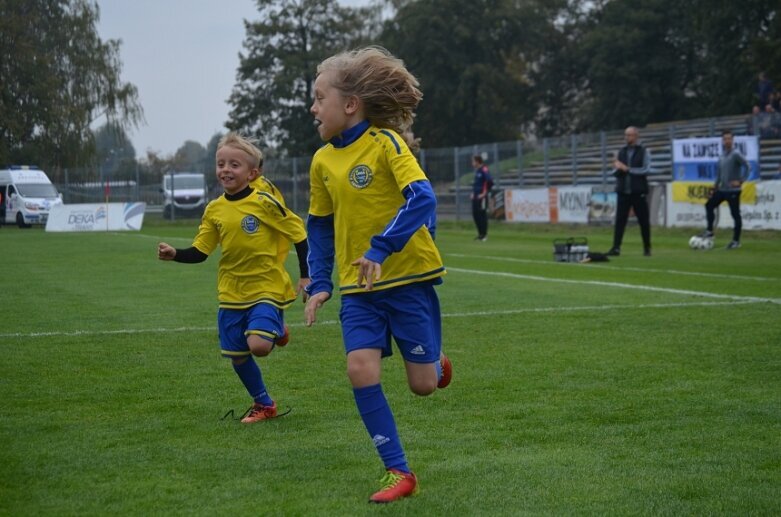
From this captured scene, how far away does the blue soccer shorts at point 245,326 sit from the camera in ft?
22.3

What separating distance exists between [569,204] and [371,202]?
96.7 ft

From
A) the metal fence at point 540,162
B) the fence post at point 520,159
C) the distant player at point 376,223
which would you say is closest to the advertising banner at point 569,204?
the metal fence at point 540,162

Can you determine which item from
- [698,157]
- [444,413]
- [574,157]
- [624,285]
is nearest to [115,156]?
[574,157]

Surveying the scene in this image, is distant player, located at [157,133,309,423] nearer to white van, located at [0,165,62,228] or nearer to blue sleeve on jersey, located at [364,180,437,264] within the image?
blue sleeve on jersey, located at [364,180,437,264]

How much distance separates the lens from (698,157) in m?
28.9

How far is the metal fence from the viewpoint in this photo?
35.5 metres

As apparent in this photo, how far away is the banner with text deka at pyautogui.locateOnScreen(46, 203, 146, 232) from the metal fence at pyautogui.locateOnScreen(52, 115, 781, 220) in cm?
969

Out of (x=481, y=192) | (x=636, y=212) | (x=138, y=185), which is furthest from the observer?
(x=138, y=185)

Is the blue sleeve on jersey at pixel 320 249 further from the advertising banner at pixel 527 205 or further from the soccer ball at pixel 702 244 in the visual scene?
the advertising banner at pixel 527 205

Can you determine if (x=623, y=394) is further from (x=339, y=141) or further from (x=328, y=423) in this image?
(x=339, y=141)

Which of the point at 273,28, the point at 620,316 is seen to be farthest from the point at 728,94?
the point at 620,316

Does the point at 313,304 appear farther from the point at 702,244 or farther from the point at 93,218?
the point at 93,218

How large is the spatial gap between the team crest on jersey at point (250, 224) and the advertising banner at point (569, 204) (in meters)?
26.7

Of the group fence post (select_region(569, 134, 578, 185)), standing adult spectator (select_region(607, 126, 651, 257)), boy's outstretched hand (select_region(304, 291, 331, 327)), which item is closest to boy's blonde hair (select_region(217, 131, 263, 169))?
boy's outstretched hand (select_region(304, 291, 331, 327))
